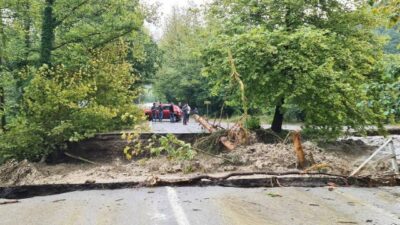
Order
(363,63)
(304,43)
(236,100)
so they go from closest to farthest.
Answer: (304,43)
(363,63)
(236,100)

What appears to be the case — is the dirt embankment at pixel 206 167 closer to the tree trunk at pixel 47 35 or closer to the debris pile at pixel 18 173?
the debris pile at pixel 18 173

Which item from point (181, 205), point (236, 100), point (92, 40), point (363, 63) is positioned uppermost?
point (92, 40)

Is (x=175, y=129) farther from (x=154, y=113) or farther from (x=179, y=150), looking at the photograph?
(x=179, y=150)

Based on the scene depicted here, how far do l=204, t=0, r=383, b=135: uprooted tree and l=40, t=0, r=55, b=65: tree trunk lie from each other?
25.3ft

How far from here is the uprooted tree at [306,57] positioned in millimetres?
16047

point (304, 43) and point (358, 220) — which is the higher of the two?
point (304, 43)

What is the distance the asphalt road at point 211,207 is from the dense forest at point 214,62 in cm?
340

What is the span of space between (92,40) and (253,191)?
1427 centimetres

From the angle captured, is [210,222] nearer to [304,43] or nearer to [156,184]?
[156,184]

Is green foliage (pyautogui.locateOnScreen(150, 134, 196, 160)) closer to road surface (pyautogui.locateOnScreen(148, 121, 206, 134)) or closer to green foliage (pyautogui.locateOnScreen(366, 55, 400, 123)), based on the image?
road surface (pyautogui.locateOnScreen(148, 121, 206, 134))

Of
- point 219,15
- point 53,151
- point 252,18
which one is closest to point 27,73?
point 53,151

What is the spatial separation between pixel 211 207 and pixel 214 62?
9.84 m

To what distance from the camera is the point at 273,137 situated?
17.9 metres

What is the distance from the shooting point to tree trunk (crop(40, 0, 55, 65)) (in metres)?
20.3
